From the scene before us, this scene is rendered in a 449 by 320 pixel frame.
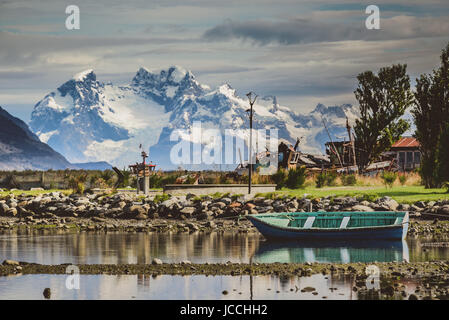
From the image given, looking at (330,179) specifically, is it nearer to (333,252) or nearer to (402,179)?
(402,179)

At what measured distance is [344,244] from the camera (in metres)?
35.8

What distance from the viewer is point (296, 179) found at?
194 ft

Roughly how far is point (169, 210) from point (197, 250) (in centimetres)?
1731

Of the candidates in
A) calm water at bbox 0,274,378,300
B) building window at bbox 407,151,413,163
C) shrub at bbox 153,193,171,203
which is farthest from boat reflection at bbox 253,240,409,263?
building window at bbox 407,151,413,163

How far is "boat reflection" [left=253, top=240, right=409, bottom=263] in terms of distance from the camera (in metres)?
30.3

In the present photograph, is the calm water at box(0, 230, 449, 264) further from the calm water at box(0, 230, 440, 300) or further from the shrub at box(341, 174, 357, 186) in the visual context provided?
the shrub at box(341, 174, 357, 186)

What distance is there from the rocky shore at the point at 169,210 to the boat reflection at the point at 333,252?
553 centimetres

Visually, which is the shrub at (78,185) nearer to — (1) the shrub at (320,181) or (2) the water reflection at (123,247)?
(2) the water reflection at (123,247)

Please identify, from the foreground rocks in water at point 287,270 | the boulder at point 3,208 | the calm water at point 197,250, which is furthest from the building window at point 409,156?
the foreground rocks in water at point 287,270

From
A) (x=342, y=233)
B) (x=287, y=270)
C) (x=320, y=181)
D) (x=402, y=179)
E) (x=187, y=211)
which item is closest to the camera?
(x=287, y=270)

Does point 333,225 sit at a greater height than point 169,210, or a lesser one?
lesser

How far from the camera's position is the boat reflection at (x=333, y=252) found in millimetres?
30272

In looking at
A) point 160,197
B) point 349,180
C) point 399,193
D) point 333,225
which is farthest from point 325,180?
point 333,225

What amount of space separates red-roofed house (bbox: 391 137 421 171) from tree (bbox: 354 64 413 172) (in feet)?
58.7
